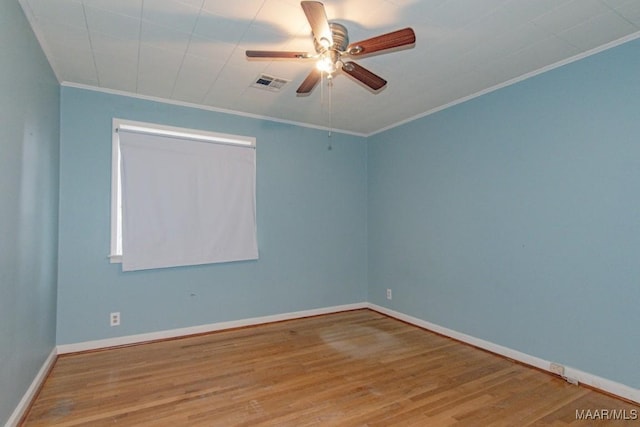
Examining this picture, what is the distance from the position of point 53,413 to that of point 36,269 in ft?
3.16

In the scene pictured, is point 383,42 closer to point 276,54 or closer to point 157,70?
point 276,54

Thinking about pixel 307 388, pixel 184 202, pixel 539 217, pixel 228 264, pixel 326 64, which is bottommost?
pixel 307 388

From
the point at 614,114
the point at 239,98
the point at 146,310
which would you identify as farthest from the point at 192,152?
the point at 614,114

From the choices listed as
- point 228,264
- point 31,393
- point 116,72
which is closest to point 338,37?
point 116,72

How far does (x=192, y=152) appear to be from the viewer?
3.60 meters

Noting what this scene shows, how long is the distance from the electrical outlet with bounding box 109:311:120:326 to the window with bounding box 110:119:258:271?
0.45 m

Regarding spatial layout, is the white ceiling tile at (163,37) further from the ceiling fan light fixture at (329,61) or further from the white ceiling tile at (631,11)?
the white ceiling tile at (631,11)

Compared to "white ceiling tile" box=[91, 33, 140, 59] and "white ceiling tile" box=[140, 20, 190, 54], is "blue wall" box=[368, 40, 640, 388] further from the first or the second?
"white ceiling tile" box=[91, 33, 140, 59]

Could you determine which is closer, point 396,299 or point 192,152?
point 192,152

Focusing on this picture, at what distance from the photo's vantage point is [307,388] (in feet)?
8.11

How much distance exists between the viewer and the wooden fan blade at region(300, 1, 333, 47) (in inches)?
63.8

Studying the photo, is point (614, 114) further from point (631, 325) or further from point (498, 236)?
point (631, 325)

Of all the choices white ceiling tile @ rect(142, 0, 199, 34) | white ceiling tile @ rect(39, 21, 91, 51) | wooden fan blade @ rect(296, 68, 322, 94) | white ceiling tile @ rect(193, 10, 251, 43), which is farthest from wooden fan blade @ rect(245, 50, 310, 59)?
white ceiling tile @ rect(39, 21, 91, 51)

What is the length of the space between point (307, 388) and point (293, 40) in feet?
8.34
